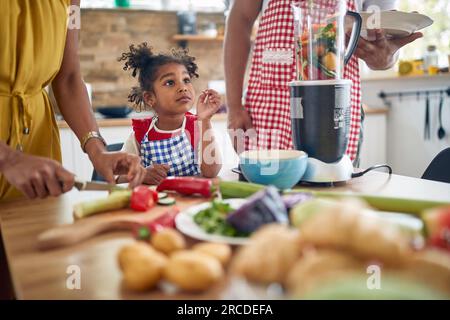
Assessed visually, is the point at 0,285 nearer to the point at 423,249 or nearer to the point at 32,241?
the point at 32,241

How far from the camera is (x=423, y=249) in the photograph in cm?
50

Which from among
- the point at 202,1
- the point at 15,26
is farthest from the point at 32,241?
the point at 202,1

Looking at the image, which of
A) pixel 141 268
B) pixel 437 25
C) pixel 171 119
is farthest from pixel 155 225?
pixel 437 25

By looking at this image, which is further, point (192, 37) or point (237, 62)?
point (192, 37)

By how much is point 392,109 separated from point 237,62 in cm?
194

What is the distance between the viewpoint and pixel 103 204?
79 centimetres

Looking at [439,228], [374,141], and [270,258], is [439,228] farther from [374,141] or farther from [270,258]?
[374,141]

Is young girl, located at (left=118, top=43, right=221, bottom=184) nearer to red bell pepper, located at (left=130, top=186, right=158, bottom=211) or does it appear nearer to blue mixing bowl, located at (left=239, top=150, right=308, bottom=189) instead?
blue mixing bowl, located at (left=239, top=150, right=308, bottom=189)

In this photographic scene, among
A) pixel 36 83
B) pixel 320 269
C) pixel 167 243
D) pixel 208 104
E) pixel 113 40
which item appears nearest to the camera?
pixel 320 269

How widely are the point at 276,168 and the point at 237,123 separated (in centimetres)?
69

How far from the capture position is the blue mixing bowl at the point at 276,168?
0.94 meters

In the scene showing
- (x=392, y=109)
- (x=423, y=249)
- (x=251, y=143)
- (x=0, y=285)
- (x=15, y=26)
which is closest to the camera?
(x=423, y=249)

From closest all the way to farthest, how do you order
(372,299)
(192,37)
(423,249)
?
(372,299) < (423,249) < (192,37)

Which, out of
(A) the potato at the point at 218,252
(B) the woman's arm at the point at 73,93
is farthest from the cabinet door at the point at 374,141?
(A) the potato at the point at 218,252
